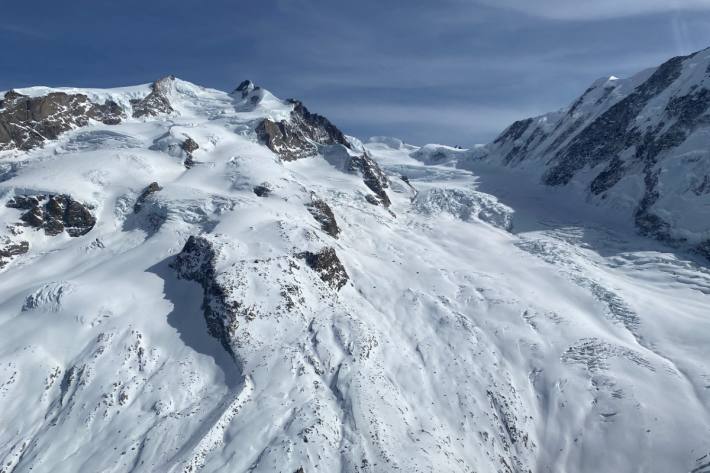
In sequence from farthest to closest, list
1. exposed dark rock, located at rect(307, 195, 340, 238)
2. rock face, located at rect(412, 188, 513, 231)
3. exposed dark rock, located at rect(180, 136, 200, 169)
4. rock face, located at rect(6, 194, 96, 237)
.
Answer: rock face, located at rect(412, 188, 513, 231)
exposed dark rock, located at rect(180, 136, 200, 169)
exposed dark rock, located at rect(307, 195, 340, 238)
rock face, located at rect(6, 194, 96, 237)

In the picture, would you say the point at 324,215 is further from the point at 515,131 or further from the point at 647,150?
the point at 515,131

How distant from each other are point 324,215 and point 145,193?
20.8 metres

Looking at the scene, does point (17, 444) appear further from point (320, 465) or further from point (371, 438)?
point (371, 438)

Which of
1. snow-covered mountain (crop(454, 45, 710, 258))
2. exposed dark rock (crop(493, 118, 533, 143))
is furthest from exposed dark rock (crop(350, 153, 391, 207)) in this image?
exposed dark rock (crop(493, 118, 533, 143))

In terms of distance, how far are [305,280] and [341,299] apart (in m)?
3.68

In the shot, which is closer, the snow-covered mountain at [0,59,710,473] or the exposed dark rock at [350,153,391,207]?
the snow-covered mountain at [0,59,710,473]

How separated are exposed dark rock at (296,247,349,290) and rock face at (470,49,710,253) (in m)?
42.4

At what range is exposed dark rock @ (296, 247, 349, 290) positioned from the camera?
1945 inches

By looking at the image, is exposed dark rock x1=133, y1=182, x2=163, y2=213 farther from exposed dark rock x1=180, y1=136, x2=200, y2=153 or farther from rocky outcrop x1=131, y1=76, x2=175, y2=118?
rocky outcrop x1=131, y1=76, x2=175, y2=118

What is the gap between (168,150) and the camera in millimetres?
74750

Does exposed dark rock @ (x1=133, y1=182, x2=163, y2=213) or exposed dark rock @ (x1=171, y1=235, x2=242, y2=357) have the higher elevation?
exposed dark rock @ (x1=133, y1=182, x2=163, y2=213)

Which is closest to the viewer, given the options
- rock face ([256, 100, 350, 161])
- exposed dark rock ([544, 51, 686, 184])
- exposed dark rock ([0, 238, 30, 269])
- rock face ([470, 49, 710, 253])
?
exposed dark rock ([0, 238, 30, 269])

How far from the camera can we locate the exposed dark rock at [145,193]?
197 ft

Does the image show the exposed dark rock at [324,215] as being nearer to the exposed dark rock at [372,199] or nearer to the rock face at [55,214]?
the exposed dark rock at [372,199]
